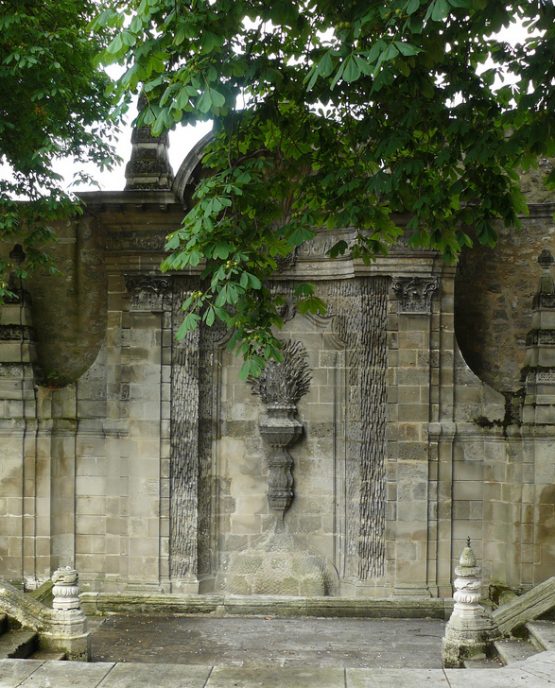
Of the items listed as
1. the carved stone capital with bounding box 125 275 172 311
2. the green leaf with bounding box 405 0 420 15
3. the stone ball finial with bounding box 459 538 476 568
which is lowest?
the stone ball finial with bounding box 459 538 476 568

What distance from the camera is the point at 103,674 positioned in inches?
340

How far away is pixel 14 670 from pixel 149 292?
6.23m

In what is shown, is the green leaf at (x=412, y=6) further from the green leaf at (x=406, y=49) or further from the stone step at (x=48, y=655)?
the stone step at (x=48, y=655)

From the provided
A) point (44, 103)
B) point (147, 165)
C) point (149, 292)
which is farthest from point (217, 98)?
point (149, 292)

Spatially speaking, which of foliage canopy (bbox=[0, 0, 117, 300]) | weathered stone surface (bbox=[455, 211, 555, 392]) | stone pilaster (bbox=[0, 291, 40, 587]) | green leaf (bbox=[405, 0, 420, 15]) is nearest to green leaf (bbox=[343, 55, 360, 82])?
green leaf (bbox=[405, 0, 420, 15])

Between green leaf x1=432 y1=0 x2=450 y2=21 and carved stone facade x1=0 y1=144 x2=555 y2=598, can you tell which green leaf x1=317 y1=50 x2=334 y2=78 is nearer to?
green leaf x1=432 y1=0 x2=450 y2=21

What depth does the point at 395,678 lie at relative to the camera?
8.43m

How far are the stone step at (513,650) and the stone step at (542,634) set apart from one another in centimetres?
9

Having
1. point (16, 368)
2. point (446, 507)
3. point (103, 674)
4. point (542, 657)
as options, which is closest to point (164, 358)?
point (16, 368)

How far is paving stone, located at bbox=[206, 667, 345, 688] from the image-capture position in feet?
27.6

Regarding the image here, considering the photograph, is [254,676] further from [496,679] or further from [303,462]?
[303,462]

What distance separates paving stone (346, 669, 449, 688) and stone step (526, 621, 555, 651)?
1.92 meters

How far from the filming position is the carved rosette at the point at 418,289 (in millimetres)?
13383

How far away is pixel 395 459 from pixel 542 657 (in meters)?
4.77
